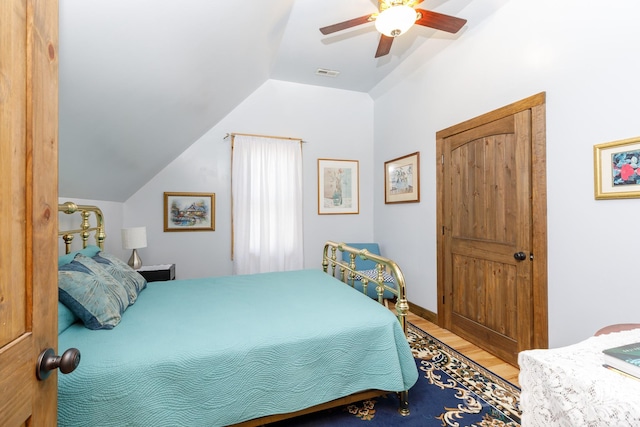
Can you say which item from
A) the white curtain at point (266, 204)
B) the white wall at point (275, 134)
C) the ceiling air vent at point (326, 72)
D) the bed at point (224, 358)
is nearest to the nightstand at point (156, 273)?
the white wall at point (275, 134)

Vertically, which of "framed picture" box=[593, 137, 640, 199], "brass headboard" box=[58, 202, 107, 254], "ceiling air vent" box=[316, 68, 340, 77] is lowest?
"brass headboard" box=[58, 202, 107, 254]

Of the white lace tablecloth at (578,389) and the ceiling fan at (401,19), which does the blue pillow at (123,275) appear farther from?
the ceiling fan at (401,19)

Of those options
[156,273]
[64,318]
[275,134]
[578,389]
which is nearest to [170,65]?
[64,318]

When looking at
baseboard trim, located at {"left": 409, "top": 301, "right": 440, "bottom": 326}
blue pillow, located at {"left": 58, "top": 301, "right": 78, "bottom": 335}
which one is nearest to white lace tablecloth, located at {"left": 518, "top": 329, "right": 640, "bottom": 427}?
blue pillow, located at {"left": 58, "top": 301, "right": 78, "bottom": 335}

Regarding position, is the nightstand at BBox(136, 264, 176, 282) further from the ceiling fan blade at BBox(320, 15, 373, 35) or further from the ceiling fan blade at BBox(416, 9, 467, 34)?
the ceiling fan blade at BBox(416, 9, 467, 34)

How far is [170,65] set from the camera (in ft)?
6.67

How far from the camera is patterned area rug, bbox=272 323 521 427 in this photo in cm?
171

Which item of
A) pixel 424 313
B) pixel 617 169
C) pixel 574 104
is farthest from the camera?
pixel 424 313

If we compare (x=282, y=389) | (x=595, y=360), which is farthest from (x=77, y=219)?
(x=595, y=360)

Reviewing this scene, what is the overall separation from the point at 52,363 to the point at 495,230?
2875 mm

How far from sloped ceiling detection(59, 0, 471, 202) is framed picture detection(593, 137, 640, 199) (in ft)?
5.50

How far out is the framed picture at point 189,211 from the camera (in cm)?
370

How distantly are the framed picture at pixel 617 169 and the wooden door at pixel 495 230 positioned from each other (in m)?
0.35

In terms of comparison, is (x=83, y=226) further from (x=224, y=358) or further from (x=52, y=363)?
(x=52, y=363)
